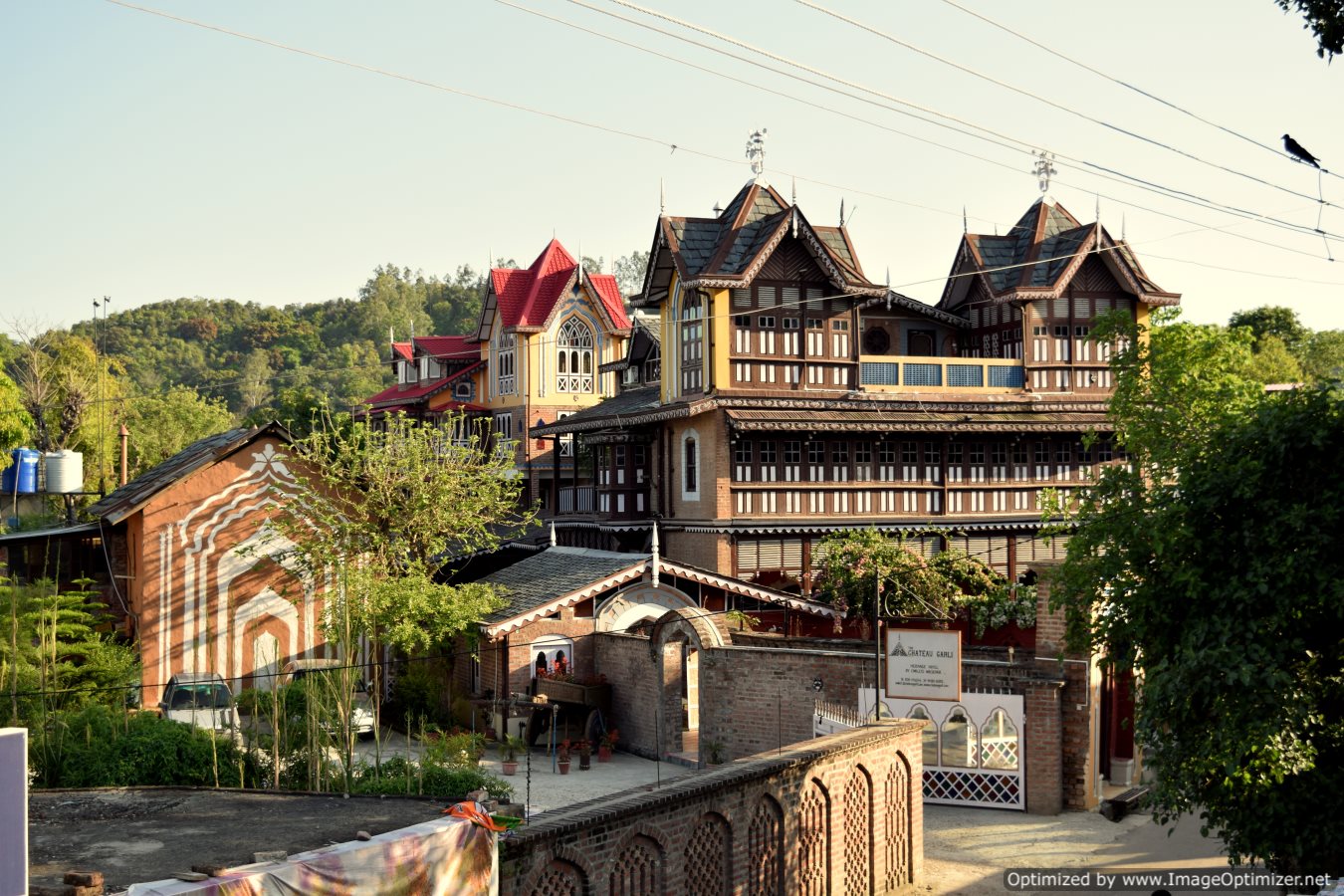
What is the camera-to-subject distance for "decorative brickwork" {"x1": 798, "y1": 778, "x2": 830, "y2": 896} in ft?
50.3

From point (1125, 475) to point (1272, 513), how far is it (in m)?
4.03

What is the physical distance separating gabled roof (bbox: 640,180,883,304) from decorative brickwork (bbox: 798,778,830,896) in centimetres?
1882

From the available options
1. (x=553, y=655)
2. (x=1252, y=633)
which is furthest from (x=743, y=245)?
(x=1252, y=633)

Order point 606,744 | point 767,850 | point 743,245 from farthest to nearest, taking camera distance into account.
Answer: point 743,245 → point 606,744 → point 767,850

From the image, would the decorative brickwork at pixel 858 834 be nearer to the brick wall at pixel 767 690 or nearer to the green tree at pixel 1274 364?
the brick wall at pixel 767 690

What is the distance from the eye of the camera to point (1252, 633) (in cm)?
1230

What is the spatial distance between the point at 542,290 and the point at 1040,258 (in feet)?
83.3

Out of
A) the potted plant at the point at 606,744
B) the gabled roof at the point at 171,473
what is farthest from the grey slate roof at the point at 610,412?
the potted plant at the point at 606,744

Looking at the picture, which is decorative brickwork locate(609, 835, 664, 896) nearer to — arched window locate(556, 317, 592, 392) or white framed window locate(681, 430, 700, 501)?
white framed window locate(681, 430, 700, 501)

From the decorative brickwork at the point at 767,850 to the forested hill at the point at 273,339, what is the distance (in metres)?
81.8

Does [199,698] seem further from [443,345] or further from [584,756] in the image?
[443,345]

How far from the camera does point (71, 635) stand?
A: 2464 centimetres

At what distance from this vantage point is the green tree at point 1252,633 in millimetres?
12102

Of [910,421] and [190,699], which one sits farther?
[910,421]
